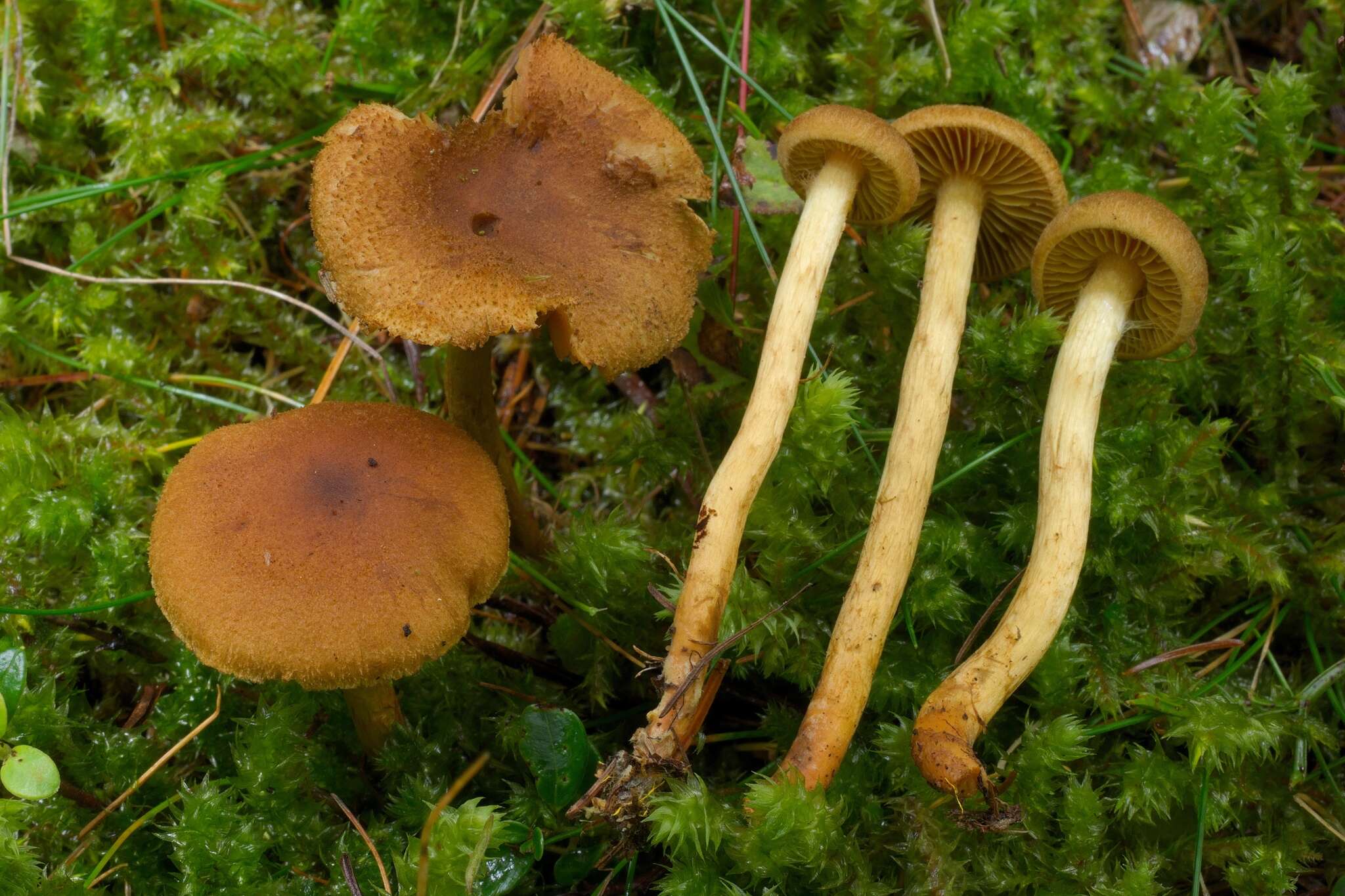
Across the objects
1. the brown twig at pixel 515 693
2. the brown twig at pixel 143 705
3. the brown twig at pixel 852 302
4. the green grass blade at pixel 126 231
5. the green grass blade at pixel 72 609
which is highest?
the brown twig at pixel 852 302

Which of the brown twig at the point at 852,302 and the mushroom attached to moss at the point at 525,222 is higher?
the mushroom attached to moss at the point at 525,222

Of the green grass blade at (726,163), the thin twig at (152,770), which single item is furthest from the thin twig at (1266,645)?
the thin twig at (152,770)

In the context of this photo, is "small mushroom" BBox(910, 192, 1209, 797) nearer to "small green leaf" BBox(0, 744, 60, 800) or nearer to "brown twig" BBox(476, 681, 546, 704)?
"brown twig" BBox(476, 681, 546, 704)

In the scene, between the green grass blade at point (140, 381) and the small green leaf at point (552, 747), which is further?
the green grass blade at point (140, 381)

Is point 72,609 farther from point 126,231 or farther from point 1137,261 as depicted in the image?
point 1137,261

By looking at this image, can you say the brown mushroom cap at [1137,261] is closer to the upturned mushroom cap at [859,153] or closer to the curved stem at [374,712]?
the upturned mushroom cap at [859,153]

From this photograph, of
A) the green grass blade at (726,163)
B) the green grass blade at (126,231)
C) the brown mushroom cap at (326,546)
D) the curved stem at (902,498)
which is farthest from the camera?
the green grass blade at (126,231)

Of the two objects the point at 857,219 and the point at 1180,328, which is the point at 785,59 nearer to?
the point at 857,219

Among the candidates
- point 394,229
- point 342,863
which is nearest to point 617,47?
point 394,229
